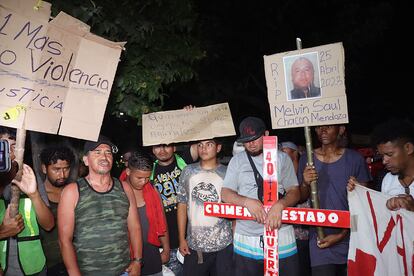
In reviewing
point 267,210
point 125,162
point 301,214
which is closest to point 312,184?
point 301,214

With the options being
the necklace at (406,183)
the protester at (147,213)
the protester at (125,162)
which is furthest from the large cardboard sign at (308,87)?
the protester at (125,162)

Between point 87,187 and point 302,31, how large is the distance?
10.7 m

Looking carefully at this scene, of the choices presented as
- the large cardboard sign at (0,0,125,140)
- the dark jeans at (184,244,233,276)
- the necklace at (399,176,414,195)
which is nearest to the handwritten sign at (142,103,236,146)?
the large cardboard sign at (0,0,125,140)

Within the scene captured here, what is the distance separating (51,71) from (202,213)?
2.10 m

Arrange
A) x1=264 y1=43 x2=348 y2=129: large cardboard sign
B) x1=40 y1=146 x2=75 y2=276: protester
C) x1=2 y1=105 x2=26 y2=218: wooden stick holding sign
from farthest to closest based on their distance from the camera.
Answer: x1=264 y1=43 x2=348 y2=129: large cardboard sign, x1=40 y1=146 x2=75 y2=276: protester, x1=2 y1=105 x2=26 y2=218: wooden stick holding sign

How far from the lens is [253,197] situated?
377 centimetres

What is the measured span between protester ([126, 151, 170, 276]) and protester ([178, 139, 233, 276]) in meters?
0.34

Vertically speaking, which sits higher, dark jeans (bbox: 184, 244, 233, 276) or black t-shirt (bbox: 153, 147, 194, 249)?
black t-shirt (bbox: 153, 147, 194, 249)

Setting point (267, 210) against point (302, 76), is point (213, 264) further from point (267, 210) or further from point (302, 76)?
point (302, 76)

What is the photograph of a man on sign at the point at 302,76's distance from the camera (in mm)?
3668

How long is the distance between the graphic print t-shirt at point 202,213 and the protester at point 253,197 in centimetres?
31

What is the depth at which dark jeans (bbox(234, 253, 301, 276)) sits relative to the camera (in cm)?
369

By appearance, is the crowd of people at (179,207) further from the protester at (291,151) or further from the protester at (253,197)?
the protester at (291,151)

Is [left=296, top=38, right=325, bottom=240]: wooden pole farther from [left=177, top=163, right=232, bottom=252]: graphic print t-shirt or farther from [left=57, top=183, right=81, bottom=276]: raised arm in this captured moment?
[left=57, top=183, right=81, bottom=276]: raised arm
